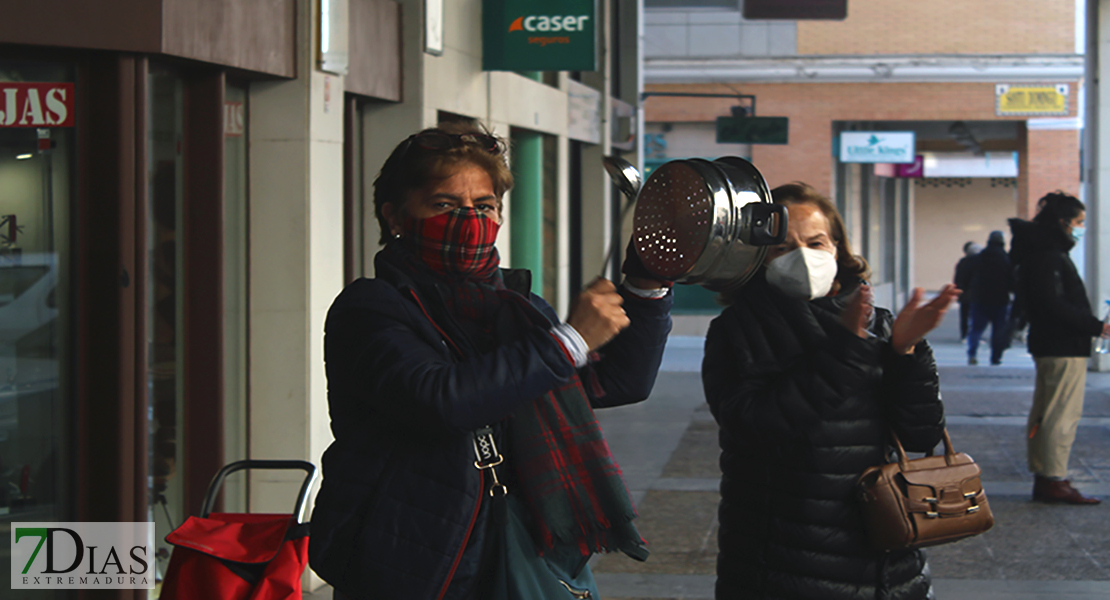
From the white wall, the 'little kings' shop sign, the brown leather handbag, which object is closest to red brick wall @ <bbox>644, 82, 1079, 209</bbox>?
the 'little kings' shop sign

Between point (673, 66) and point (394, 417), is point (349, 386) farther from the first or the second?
point (673, 66)

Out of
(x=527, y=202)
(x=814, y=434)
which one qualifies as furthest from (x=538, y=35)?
(x=814, y=434)

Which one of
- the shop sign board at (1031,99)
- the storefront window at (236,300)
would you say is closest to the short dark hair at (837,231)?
the storefront window at (236,300)

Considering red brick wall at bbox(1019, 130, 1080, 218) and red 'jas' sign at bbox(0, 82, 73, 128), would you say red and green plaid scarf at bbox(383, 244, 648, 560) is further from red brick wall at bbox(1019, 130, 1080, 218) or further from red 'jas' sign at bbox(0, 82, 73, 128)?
red brick wall at bbox(1019, 130, 1080, 218)

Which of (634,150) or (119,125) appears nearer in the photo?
(119,125)

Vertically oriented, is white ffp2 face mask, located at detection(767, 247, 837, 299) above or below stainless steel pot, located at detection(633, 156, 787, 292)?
below

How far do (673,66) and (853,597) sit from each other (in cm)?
2108

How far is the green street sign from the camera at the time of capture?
19297 millimetres

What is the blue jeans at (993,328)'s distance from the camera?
1636cm

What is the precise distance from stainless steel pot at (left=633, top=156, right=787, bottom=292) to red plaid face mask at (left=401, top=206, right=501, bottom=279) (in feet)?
1.02

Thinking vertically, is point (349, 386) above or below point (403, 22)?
below

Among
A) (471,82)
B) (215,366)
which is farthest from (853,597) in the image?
(471,82)

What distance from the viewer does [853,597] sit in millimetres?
3172

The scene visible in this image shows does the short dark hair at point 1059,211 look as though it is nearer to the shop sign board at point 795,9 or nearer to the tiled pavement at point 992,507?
the tiled pavement at point 992,507
